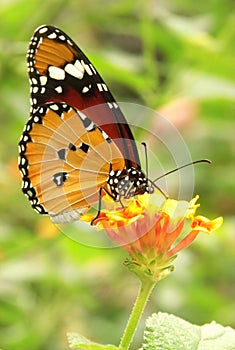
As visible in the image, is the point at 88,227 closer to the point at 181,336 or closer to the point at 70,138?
the point at 70,138

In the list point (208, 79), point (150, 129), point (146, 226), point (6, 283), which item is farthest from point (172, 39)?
point (146, 226)

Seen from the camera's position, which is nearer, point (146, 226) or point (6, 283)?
point (146, 226)

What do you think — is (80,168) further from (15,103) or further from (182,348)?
(15,103)

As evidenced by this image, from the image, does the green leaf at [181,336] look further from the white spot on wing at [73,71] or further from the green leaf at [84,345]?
the white spot on wing at [73,71]

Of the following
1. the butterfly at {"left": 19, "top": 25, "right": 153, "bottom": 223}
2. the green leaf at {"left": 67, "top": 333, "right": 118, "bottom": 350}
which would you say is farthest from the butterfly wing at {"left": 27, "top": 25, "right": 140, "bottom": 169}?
the green leaf at {"left": 67, "top": 333, "right": 118, "bottom": 350}

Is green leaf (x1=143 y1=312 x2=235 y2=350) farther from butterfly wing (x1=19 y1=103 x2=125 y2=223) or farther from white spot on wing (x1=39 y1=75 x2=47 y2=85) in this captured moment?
white spot on wing (x1=39 y1=75 x2=47 y2=85)

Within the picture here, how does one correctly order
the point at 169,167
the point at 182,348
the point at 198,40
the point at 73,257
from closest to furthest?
the point at 182,348 → the point at 198,40 → the point at 73,257 → the point at 169,167

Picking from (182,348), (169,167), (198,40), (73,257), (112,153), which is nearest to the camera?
(182,348)
